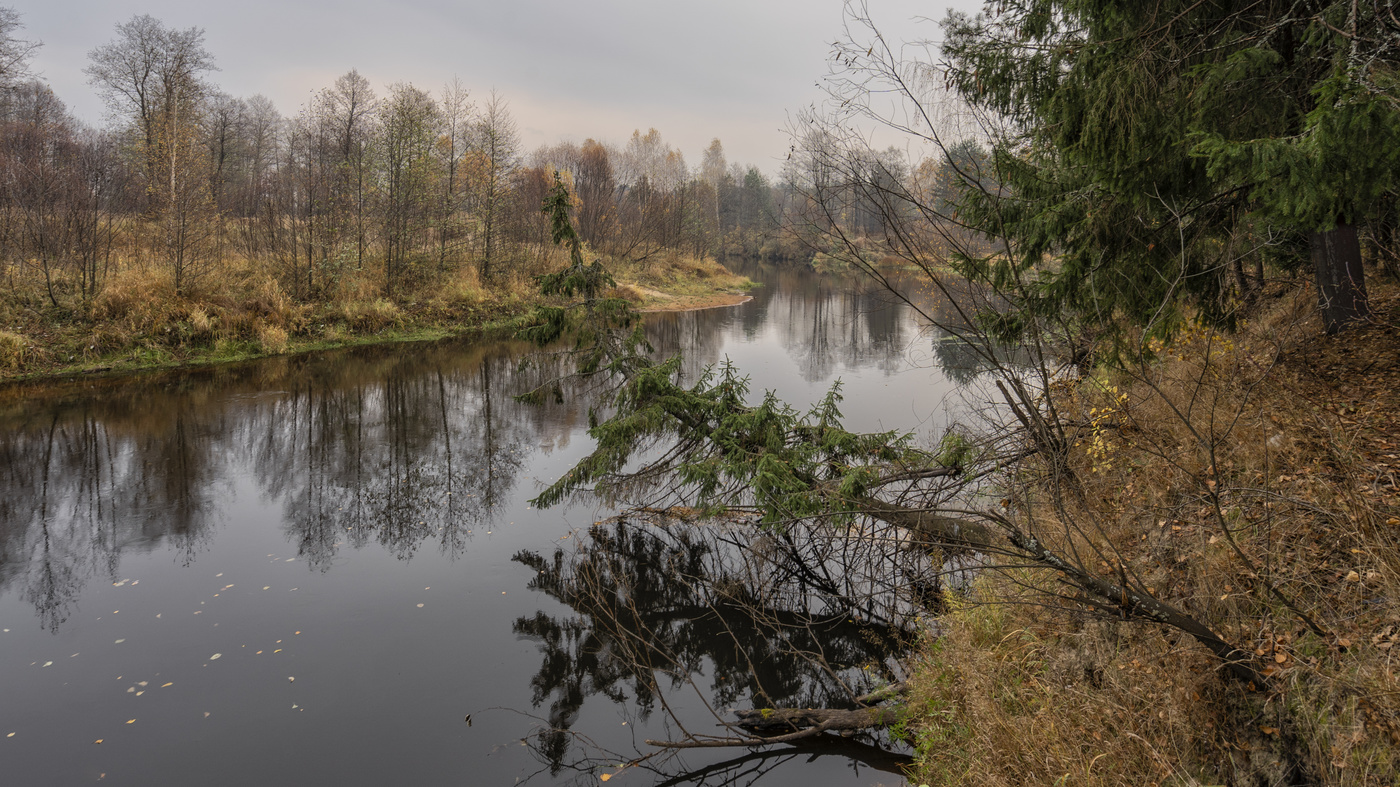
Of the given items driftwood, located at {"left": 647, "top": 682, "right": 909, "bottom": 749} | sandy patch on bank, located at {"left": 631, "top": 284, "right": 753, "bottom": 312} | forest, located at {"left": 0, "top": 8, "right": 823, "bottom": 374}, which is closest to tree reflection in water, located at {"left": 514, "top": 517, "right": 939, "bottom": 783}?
driftwood, located at {"left": 647, "top": 682, "right": 909, "bottom": 749}

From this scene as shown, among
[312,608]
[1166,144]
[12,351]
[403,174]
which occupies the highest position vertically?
[403,174]

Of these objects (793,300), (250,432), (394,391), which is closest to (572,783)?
(250,432)

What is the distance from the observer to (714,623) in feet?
22.9

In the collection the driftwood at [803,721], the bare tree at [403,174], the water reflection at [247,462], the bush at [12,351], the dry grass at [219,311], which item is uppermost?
the bare tree at [403,174]

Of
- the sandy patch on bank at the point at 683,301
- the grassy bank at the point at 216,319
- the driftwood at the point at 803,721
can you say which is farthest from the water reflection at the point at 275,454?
the sandy patch on bank at the point at 683,301

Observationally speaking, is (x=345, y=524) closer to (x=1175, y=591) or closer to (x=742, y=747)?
(x=742, y=747)

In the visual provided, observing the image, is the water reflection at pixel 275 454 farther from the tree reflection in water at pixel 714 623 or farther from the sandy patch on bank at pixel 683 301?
the sandy patch on bank at pixel 683 301

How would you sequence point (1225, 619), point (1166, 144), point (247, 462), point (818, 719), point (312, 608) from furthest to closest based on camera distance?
point (247, 462), point (312, 608), point (818, 719), point (1166, 144), point (1225, 619)

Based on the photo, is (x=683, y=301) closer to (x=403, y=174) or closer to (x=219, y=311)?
(x=403, y=174)

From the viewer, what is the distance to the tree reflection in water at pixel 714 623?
5902 millimetres

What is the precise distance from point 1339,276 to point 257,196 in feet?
96.4

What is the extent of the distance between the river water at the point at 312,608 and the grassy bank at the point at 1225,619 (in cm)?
116

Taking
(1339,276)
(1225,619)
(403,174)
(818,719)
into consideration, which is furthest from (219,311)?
(1339,276)

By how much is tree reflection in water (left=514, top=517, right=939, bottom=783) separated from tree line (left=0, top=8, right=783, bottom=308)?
1604 cm
